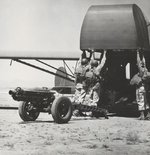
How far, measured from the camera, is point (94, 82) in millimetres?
17828

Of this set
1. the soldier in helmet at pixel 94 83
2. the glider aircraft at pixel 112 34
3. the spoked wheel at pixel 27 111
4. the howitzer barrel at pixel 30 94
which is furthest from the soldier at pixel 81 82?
the howitzer barrel at pixel 30 94

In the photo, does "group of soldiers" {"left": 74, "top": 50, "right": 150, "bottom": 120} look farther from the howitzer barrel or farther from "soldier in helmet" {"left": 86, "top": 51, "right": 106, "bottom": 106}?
the howitzer barrel

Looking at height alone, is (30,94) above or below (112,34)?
below

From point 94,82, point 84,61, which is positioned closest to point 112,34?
point 84,61

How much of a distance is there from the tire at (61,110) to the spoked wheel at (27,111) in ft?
3.63

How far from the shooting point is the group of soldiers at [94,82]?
1728 centimetres

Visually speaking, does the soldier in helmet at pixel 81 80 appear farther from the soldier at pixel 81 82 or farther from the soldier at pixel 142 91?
the soldier at pixel 142 91

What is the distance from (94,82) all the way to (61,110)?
11.6ft

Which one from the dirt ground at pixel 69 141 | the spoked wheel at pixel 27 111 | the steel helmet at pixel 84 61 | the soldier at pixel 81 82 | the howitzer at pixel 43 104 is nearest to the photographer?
the dirt ground at pixel 69 141

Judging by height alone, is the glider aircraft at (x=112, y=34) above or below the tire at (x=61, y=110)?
above

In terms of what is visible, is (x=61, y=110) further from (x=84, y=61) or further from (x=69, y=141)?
(x=69, y=141)

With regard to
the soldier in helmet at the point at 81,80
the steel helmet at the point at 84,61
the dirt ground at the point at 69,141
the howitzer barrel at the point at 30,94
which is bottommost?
the dirt ground at the point at 69,141

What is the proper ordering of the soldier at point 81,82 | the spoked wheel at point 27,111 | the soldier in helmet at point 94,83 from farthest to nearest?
the soldier at point 81,82
the soldier in helmet at point 94,83
the spoked wheel at point 27,111

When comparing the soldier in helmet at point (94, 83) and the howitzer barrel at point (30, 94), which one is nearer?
the howitzer barrel at point (30, 94)
